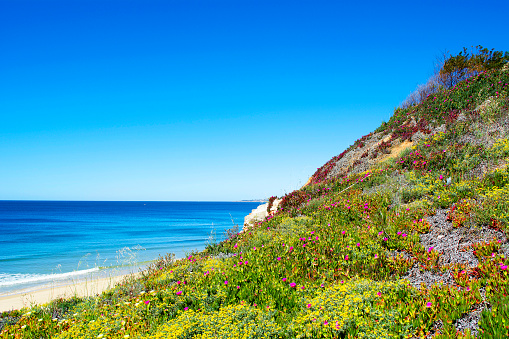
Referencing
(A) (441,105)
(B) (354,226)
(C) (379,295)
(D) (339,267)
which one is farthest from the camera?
(A) (441,105)

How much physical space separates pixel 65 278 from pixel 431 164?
2308cm

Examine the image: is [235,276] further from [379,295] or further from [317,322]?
[379,295]

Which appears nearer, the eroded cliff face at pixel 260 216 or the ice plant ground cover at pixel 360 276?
the ice plant ground cover at pixel 360 276

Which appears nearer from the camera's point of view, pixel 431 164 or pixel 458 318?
pixel 458 318

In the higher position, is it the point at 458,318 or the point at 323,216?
the point at 323,216

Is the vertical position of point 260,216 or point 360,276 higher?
point 360,276

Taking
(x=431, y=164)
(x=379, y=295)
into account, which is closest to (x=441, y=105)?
(x=431, y=164)

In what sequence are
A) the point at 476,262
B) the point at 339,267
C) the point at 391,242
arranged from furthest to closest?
the point at 391,242, the point at 339,267, the point at 476,262

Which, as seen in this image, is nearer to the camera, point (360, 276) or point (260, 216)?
point (360, 276)

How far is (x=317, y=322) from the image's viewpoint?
392 centimetres

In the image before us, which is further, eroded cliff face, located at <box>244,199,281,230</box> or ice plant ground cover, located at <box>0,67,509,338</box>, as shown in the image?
eroded cliff face, located at <box>244,199,281,230</box>

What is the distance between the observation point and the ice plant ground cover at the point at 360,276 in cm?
391

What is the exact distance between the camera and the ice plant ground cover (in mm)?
3914

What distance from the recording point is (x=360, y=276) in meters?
5.56
